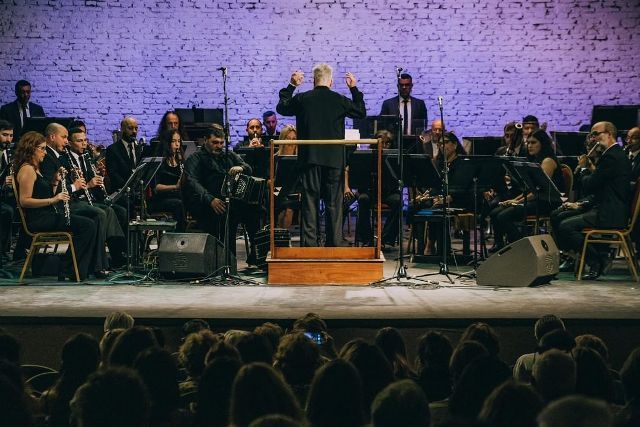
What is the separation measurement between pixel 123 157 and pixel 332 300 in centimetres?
335

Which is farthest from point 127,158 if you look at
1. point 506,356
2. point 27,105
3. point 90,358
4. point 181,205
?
point 90,358

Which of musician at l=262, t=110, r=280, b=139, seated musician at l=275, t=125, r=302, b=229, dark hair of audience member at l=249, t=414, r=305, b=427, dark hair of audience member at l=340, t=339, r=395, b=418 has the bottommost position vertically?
dark hair of audience member at l=340, t=339, r=395, b=418

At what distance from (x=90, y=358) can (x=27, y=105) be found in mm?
8180

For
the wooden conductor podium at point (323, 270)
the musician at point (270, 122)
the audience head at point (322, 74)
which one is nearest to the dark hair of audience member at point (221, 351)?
the wooden conductor podium at point (323, 270)

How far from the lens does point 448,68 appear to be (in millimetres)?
11773

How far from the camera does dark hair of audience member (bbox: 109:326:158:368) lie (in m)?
3.75

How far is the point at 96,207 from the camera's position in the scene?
301 inches

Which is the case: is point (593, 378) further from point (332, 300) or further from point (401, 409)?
point (332, 300)

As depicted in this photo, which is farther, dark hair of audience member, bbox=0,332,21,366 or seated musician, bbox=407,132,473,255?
seated musician, bbox=407,132,473,255

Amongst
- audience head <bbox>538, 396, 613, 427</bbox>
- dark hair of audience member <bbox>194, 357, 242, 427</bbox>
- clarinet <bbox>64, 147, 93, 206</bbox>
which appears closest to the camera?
audience head <bbox>538, 396, 613, 427</bbox>

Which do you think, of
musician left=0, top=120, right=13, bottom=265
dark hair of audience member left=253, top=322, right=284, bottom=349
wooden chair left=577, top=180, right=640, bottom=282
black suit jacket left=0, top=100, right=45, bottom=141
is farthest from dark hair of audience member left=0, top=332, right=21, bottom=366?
black suit jacket left=0, top=100, right=45, bottom=141

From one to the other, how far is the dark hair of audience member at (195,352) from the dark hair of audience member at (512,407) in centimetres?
157

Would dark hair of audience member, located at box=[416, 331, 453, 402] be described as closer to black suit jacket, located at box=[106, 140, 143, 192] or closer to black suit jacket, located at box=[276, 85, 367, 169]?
black suit jacket, located at box=[276, 85, 367, 169]

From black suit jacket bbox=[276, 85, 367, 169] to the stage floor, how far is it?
3.60 ft
